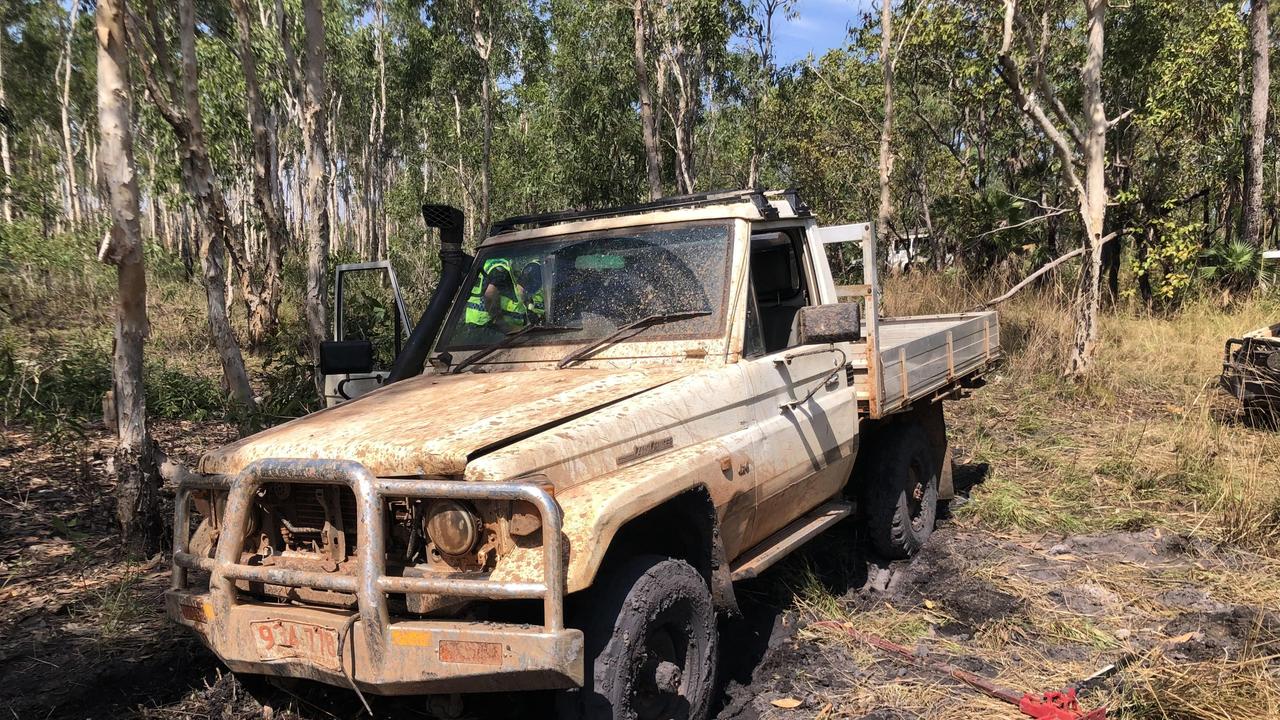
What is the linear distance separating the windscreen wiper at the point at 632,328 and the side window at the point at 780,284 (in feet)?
3.00

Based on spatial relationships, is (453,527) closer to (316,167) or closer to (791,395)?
(791,395)

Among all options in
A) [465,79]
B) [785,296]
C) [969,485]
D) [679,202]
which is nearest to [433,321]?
[679,202]

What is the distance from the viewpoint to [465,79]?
2522cm

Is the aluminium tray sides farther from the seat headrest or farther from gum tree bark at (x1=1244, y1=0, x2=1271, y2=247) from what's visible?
gum tree bark at (x1=1244, y1=0, x2=1271, y2=247)

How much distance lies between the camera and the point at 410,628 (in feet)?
7.88

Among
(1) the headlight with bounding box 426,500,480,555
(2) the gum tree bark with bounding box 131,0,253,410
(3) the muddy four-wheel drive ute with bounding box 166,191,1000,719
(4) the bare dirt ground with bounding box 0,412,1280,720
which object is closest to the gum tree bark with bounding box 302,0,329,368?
(2) the gum tree bark with bounding box 131,0,253,410

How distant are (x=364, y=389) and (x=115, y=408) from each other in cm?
158

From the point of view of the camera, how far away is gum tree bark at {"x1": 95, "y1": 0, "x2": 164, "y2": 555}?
470cm

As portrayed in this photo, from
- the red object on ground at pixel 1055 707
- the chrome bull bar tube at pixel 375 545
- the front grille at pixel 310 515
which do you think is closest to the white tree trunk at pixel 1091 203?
the red object on ground at pixel 1055 707

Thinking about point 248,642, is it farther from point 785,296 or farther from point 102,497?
point 102,497

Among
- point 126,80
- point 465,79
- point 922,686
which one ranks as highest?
point 465,79

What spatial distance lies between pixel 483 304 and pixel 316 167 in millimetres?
7204

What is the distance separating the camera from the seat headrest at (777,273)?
476cm

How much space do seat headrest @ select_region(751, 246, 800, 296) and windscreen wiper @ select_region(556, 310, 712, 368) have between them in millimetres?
1097
